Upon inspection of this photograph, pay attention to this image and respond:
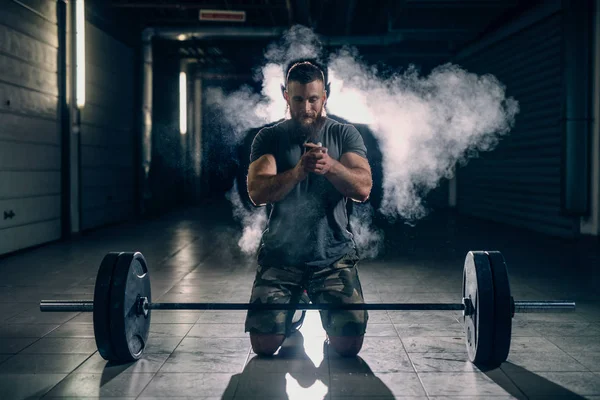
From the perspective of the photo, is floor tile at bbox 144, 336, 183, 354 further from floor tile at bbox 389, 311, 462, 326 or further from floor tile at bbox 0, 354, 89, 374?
floor tile at bbox 389, 311, 462, 326

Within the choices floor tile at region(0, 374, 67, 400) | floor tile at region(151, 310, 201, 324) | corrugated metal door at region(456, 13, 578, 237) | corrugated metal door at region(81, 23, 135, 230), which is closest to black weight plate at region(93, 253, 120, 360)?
floor tile at region(0, 374, 67, 400)

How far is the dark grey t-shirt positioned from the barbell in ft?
1.29

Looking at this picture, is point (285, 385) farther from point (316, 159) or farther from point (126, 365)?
point (316, 159)

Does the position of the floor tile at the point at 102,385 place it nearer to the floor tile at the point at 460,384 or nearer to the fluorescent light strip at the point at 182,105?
the floor tile at the point at 460,384

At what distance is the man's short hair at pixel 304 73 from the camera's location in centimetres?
329

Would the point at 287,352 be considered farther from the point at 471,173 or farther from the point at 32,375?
the point at 471,173

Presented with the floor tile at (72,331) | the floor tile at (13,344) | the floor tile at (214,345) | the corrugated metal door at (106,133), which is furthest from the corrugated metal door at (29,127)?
the floor tile at (214,345)

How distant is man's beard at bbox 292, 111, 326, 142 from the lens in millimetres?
3412

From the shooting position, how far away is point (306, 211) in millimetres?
3441

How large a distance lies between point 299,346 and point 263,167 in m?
1.18

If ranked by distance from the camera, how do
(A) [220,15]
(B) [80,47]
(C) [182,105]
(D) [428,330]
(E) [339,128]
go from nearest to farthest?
(E) [339,128] → (D) [428,330] → (B) [80,47] → (A) [220,15] → (C) [182,105]


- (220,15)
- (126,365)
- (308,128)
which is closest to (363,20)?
(220,15)

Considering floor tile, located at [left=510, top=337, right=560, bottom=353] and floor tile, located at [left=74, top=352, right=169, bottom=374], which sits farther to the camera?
floor tile, located at [left=510, top=337, right=560, bottom=353]

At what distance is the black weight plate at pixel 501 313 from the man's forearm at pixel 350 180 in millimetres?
812
